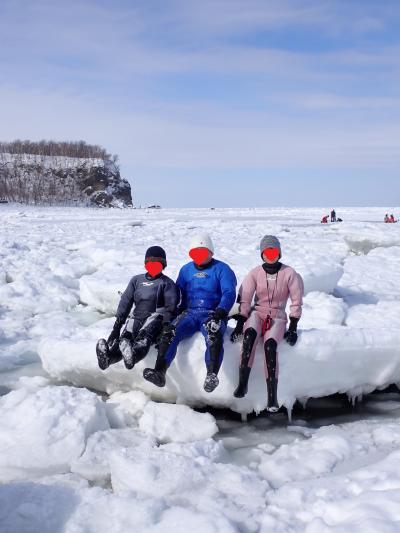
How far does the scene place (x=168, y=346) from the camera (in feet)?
13.6

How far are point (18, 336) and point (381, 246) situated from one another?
1095 cm

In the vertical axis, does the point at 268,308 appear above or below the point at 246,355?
above

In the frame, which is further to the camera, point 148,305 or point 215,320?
point 148,305

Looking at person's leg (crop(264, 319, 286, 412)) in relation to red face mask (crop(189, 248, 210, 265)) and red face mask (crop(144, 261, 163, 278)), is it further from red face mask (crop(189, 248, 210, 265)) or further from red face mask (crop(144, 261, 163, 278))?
red face mask (crop(144, 261, 163, 278))

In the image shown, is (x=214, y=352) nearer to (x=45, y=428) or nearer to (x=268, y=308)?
(x=268, y=308)

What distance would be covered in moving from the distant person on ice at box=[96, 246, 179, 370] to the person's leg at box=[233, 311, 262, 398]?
693mm

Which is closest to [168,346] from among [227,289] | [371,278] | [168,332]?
[168,332]

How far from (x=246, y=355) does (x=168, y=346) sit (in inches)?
25.6

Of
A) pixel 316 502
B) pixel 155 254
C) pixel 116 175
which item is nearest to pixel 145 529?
pixel 316 502

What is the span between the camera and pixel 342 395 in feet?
16.2

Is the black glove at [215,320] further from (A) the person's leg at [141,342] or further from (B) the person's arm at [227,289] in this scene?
(A) the person's leg at [141,342]

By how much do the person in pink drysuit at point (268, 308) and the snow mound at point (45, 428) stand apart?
4.22 ft

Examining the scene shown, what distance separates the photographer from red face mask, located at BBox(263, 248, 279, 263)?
14.5 feet

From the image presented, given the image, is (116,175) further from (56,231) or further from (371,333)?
(371,333)
